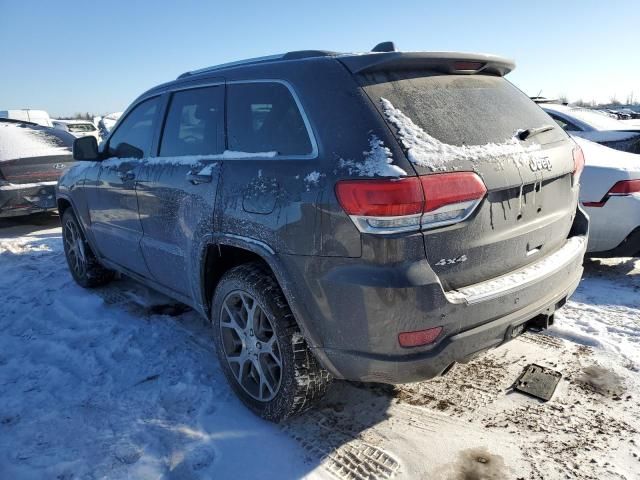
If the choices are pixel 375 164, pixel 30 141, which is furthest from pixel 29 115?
pixel 375 164

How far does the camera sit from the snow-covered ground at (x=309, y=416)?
241cm

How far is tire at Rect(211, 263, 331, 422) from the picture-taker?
250 cm

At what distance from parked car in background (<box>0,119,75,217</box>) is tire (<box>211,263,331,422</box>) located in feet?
19.2

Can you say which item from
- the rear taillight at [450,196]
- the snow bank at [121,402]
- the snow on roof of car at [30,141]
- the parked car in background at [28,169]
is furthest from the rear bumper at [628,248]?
the snow on roof of car at [30,141]

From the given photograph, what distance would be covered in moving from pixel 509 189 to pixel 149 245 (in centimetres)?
246

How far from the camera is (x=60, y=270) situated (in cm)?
564

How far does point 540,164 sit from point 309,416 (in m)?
1.79

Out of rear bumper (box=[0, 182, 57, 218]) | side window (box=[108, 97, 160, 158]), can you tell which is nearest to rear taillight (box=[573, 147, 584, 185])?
side window (box=[108, 97, 160, 158])

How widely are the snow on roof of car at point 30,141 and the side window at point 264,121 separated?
608cm

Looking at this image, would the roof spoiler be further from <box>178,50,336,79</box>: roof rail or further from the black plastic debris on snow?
the black plastic debris on snow

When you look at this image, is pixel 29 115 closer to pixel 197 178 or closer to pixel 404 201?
pixel 197 178

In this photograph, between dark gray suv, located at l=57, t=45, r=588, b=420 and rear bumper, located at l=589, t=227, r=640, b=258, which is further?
rear bumper, located at l=589, t=227, r=640, b=258

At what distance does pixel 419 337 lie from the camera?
2.12m

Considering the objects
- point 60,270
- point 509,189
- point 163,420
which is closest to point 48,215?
point 60,270
